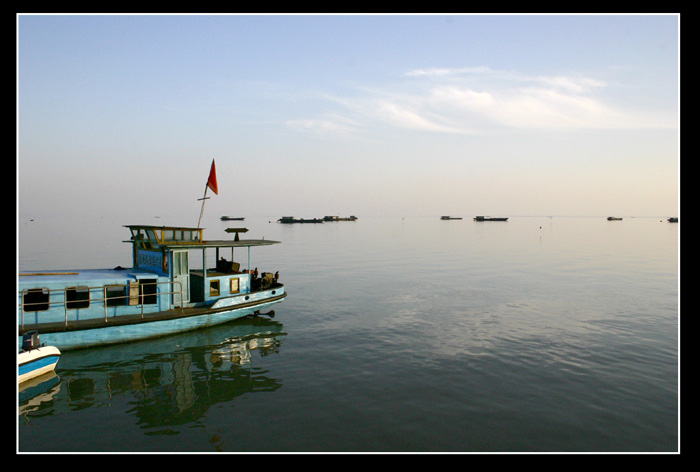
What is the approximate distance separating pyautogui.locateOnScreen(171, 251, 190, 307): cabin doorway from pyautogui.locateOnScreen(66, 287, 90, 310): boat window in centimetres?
400

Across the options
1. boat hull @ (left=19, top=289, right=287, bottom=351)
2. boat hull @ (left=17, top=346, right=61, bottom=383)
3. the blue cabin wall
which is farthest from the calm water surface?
the blue cabin wall

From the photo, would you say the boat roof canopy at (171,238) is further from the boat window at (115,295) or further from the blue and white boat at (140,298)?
the boat window at (115,295)

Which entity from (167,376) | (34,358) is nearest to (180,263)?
(167,376)

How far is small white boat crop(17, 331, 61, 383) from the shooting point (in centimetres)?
1573

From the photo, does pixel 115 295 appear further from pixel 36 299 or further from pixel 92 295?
pixel 36 299

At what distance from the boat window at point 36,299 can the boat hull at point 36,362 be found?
3.08m

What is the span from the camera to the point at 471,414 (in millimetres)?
13656

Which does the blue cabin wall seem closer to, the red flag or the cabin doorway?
the cabin doorway

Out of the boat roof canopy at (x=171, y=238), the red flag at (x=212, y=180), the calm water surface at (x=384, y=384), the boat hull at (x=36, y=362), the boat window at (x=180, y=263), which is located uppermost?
the red flag at (x=212, y=180)

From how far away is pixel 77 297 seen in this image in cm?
1994

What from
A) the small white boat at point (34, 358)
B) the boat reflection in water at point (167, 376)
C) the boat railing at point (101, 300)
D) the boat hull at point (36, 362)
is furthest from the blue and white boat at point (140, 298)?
the boat hull at point (36, 362)

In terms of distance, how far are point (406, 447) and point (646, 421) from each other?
7964mm

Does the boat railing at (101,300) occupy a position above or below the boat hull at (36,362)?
above

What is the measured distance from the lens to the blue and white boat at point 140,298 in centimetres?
1906
